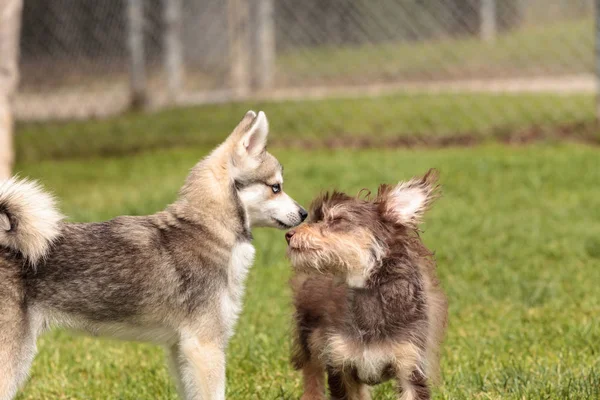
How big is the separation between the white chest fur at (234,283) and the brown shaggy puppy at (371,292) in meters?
0.36

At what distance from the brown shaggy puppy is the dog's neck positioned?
484 mm

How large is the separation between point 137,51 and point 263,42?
2.42 meters

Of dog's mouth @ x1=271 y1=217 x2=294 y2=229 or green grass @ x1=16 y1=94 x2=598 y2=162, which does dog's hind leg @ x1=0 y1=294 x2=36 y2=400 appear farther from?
green grass @ x1=16 y1=94 x2=598 y2=162

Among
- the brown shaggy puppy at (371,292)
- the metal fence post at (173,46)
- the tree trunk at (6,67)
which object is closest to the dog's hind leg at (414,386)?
the brown shaggy puppy at (371,292)

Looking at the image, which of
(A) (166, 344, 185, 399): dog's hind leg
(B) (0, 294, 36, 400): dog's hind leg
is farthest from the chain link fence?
(B) (0, 294, 36, 400): dog's hind leg

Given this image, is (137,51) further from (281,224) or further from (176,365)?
(176,365)

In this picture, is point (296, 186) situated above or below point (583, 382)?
below

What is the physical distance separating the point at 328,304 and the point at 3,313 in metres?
1.42

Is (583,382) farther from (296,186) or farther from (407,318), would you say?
(296,186)

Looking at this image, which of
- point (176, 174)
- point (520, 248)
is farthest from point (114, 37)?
point (520, 248)

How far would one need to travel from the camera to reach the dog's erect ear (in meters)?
4.52

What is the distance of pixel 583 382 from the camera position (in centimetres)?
484

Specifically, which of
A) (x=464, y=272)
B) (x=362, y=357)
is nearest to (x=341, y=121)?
(x=464, y=272)

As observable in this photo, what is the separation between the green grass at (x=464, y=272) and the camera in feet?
17.4
